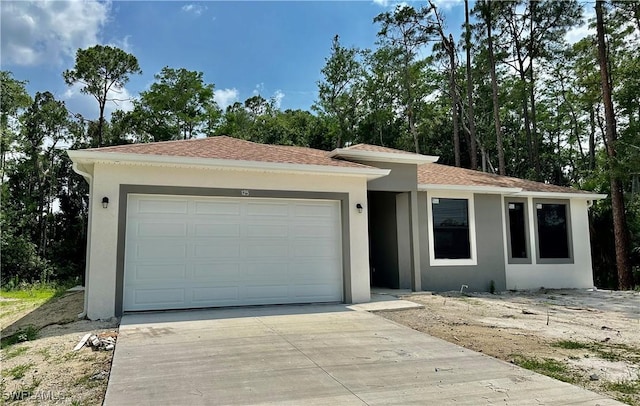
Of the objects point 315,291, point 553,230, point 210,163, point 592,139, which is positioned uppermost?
point 592,139

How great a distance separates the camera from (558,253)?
13.7m

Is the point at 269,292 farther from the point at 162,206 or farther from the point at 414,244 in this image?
the point at 414,244

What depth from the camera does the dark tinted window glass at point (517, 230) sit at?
13.1 m

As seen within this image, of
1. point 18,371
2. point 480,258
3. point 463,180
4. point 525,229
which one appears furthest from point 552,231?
point 18,371

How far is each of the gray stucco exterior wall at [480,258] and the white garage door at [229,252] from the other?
3.34m

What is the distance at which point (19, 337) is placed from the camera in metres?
6.62

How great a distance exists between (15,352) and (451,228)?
33.8ft

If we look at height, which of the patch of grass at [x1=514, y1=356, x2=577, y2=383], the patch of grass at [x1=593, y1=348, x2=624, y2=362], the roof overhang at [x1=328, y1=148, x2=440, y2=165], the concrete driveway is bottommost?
the patch of grass at [x1=593, y1=348, x2=624, y2=362]

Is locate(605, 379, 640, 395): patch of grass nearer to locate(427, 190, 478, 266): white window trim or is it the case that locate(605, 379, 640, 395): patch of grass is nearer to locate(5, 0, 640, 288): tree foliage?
locate(427, 190, 478, 266): white window trim

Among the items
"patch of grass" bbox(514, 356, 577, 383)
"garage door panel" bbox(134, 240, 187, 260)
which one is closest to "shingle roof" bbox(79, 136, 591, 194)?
"garage door panel" bbox(134, 240, 187, 260)

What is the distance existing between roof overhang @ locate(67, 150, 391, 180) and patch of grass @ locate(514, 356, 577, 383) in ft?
17.1

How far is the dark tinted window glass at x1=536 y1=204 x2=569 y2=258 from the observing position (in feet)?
44.3

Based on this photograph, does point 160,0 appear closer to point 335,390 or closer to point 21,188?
point 335,390

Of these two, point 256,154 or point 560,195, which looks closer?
point 256,154
